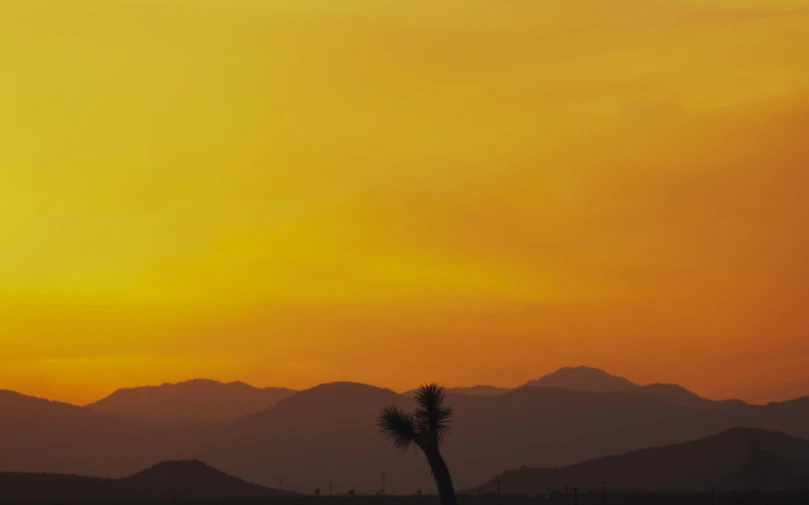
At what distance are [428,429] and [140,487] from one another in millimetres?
88208

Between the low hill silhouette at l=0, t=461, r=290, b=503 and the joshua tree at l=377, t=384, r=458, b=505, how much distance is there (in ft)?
230

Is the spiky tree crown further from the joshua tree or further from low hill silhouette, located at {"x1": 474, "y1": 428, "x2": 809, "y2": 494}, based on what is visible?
low hill silhouette, located at {"x1": 474, "y1": 428, "x2": 809, "y2": 494}

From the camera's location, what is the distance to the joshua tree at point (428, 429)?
191ft

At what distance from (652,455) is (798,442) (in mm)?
27242

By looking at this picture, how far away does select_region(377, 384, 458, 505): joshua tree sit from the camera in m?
58.2

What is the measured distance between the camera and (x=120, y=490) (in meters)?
134

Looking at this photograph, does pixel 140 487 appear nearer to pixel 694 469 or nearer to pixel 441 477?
pixel 694 469

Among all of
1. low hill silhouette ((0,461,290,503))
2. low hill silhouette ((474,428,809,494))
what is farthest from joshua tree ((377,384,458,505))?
low hill silhouette ((474,428,809,494))

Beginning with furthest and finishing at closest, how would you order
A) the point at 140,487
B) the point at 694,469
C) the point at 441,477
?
1. the point at 694,469
2. the point at 140,487
3. the point at 441,477

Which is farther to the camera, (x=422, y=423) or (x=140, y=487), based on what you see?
(x=140, y=487)

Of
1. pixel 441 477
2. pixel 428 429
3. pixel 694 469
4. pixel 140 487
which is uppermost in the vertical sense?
pixel 694 469

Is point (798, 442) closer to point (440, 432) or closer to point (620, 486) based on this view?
point (620, 486)

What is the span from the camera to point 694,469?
7032 inches

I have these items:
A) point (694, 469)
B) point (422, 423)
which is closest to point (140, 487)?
point (694, 469)
